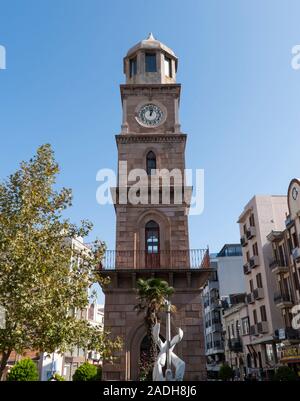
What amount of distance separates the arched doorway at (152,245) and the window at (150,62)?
12871 millimetres

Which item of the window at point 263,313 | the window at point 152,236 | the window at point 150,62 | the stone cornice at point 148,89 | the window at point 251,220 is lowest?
the window at point 263,313

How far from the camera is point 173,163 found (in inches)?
1061

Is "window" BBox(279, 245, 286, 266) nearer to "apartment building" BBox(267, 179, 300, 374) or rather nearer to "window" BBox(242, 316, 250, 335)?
"apartment building" BBox(267, 179, 300, 374)

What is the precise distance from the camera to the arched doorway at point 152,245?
944 inches

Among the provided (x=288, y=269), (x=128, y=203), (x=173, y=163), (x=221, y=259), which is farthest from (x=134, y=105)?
(x=221, y=259)

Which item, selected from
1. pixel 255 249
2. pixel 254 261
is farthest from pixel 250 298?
pixel 255 249

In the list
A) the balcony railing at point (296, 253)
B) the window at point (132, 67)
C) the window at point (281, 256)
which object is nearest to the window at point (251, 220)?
the window at point (281, 256)

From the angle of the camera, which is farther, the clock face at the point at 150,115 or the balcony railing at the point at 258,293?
the balcony railing at the point at 258,293

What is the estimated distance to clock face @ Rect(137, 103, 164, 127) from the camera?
1118 inches

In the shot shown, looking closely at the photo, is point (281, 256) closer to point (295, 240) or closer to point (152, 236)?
point (295, 240)

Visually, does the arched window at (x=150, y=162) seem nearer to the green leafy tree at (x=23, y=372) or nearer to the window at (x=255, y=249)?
the green leafy tree at (x=23, y=372)

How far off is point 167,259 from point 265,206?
81.6 feet

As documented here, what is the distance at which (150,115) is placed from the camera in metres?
28.6
